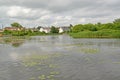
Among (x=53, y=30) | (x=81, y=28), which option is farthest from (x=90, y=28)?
(x=53, y=30)

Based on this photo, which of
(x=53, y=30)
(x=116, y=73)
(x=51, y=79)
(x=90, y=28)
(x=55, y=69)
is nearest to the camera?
(x=51, y=79)

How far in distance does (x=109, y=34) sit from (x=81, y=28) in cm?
5509

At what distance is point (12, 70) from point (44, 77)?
11.9 feet

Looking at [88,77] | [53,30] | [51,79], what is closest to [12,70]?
[51,79]

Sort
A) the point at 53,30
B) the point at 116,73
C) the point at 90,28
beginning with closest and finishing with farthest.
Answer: the point at 116,73 → the point at 90,28 → the point at 53,30

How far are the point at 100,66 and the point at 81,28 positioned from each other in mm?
115115

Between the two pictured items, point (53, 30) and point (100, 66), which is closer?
point (100, 66)

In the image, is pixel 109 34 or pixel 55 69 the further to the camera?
pixel 109 34

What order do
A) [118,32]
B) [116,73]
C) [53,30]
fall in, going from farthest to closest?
[53,30] → [118,32] → [116,73]

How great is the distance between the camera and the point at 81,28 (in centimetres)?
13150

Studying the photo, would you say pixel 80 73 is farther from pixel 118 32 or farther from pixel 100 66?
pixel 118 32

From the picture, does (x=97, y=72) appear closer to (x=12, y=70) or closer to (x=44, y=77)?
(x=44, y=77)

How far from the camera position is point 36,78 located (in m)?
13.7

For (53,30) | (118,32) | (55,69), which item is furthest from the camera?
(53,30)
